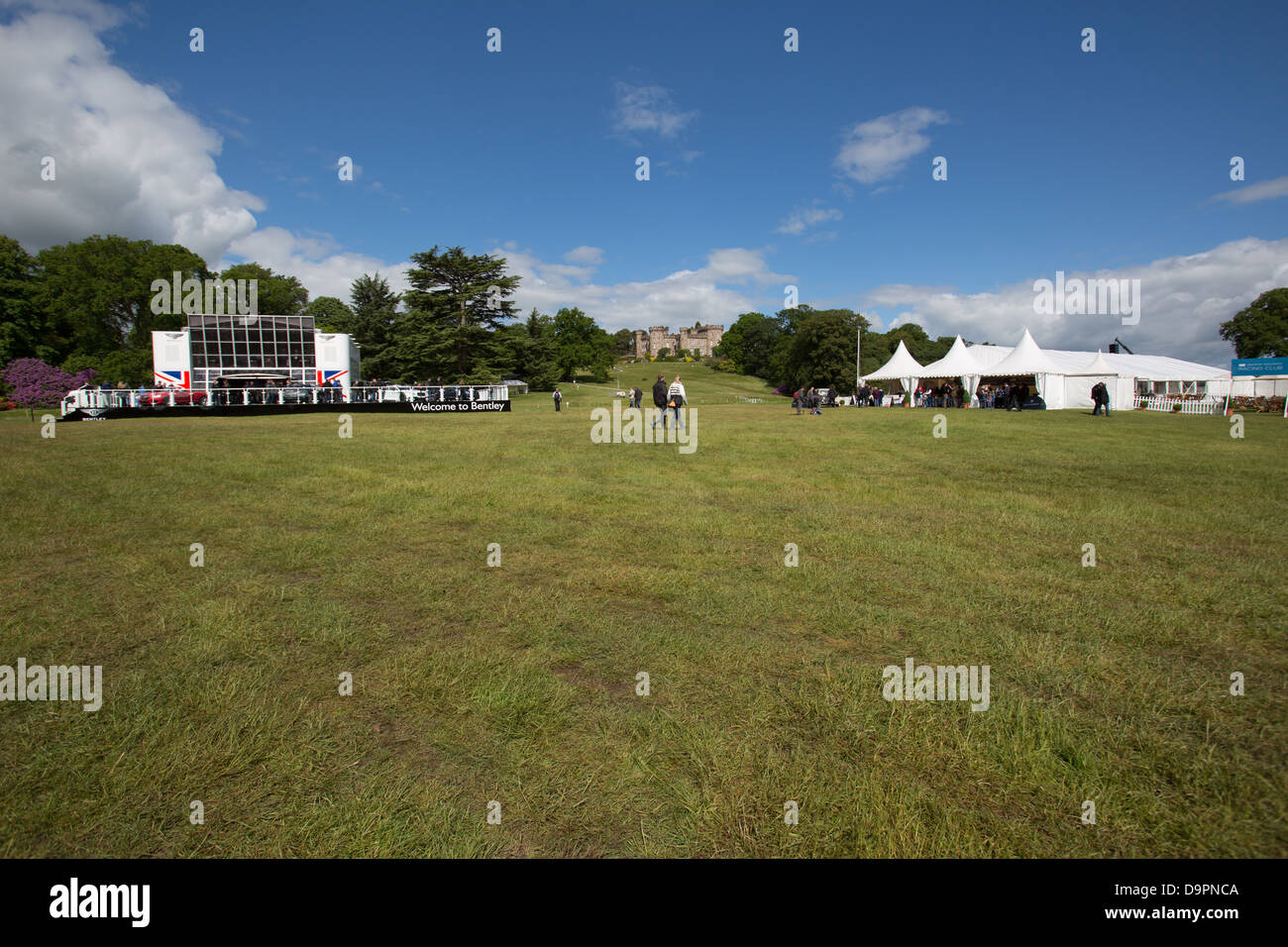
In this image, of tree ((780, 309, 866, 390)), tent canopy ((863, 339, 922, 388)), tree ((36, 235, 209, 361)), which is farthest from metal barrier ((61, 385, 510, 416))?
tree ((780, 309, 866, 390))

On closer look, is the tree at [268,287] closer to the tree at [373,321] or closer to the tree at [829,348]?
the tree at [373,321]

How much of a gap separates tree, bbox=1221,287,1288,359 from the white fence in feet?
163

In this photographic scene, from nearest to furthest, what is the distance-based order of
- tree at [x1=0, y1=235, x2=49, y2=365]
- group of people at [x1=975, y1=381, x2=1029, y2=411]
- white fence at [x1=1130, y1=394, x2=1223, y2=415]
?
white fence at [x1=1130, y1=394, x2=1223, y2=415], group of people at [x1=975, y1=381, x2=1029, y2=411], tree at [x1=0, y1=235, x2=49, y2=365]

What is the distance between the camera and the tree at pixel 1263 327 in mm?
73875

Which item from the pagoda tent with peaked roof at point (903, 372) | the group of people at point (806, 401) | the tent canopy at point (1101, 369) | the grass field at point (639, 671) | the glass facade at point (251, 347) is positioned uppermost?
the glass facade at point (251, 347)

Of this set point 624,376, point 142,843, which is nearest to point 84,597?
point 142,843

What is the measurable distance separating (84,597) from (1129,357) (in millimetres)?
66585

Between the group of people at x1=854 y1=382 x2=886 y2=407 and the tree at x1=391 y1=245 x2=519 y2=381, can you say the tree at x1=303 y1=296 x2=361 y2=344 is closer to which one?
the tree at x1=391 y1=245 x2=519 y2=381

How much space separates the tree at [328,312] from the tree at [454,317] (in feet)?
127

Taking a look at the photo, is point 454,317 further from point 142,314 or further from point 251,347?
point 142,314

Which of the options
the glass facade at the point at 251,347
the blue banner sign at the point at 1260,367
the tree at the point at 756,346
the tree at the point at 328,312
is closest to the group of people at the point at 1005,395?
the blue banner sign at the point at 1260,367

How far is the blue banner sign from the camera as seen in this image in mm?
43241

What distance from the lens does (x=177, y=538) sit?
24.7 ft

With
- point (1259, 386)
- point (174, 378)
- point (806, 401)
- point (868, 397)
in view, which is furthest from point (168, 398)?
point (1259, 386)
